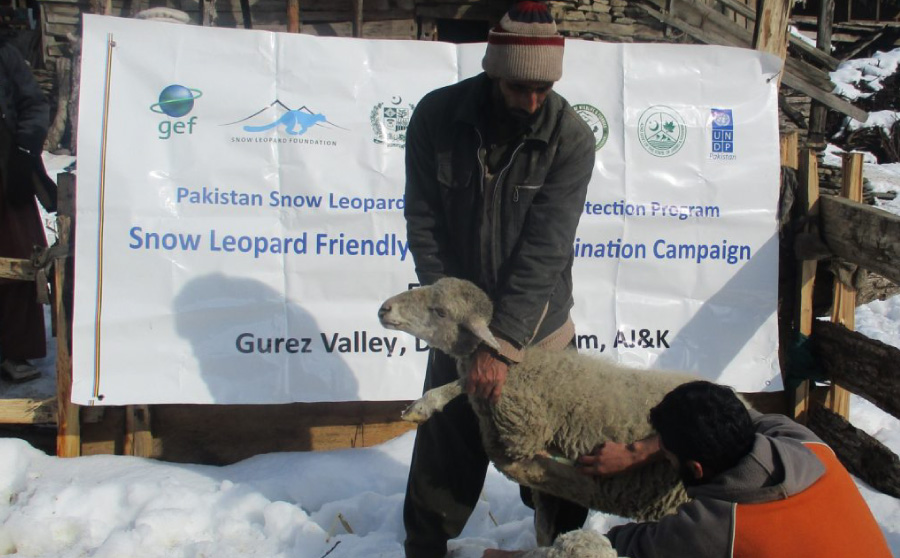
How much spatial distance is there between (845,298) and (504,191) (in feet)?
10.4

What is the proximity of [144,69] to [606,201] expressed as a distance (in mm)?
2894

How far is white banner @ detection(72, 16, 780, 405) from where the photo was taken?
4.29m

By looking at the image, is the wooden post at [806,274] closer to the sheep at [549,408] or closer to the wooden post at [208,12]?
the sheep at [549,408]

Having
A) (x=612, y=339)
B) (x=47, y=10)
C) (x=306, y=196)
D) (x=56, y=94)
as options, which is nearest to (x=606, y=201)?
(x=612, y=339)

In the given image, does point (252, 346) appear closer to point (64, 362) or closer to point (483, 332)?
point (64, 362)

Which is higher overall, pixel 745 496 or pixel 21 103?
→ pixel 21 103

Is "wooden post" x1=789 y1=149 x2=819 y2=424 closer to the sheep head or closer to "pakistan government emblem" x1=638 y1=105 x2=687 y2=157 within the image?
"pakistan government emblem" x1=638 y1=105 x2=687 y2=157

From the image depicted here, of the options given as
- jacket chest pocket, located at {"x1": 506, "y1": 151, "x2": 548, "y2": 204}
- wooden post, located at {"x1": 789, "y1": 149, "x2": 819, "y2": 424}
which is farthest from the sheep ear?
wooden post, located at {"x1": 789, "y1": 149, "x2": 819, "y2": 424}

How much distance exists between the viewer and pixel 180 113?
4.38 meters

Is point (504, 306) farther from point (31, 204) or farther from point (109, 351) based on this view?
point (31, 204)

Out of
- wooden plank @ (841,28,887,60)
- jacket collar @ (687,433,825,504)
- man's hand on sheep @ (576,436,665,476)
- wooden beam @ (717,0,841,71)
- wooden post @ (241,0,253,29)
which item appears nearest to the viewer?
jacket collar @ (687,433,825,504)

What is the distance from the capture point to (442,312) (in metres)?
2.96

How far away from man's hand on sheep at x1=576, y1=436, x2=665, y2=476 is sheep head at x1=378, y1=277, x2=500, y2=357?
63cm

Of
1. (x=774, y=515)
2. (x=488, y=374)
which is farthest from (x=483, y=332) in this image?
(x=774, y=515)
